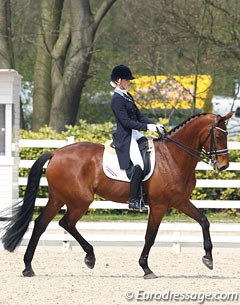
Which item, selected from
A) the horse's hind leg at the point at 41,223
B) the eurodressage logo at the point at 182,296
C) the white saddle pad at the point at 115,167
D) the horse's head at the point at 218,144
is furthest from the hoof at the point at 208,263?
the horse's hind leg at the point at 41,223

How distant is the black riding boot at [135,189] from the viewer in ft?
31.7

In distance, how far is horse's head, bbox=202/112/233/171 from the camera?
381 inches

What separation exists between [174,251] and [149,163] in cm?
255

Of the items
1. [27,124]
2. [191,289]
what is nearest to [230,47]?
[27,124]

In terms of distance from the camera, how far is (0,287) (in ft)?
28.5

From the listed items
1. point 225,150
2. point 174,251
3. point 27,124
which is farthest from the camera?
point 27,124

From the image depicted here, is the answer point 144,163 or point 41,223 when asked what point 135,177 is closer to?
point 144,163

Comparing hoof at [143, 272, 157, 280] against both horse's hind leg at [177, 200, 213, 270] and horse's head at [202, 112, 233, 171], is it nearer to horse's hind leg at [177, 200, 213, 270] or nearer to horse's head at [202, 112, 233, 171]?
horse's hind leg at [177, 200, 213, 270]

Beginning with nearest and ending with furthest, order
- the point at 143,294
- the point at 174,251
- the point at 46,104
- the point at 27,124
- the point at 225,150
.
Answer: the point at 143,294 < the point at 225,150 < the point at 174,251 < the point at 46,104 < the point at 27,124

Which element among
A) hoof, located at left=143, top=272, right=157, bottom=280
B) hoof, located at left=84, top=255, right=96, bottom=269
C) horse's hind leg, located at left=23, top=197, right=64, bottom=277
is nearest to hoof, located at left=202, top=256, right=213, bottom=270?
hoof, located at left=143, top=272, right=157, bottom=280

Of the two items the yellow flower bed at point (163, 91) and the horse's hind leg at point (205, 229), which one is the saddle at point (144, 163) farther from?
the yellow flower bed at point (163, 91)

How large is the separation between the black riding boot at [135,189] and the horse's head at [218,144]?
2.63 feet

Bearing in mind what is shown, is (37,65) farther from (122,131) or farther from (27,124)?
(122,131)

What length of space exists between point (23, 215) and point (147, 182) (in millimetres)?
1465
